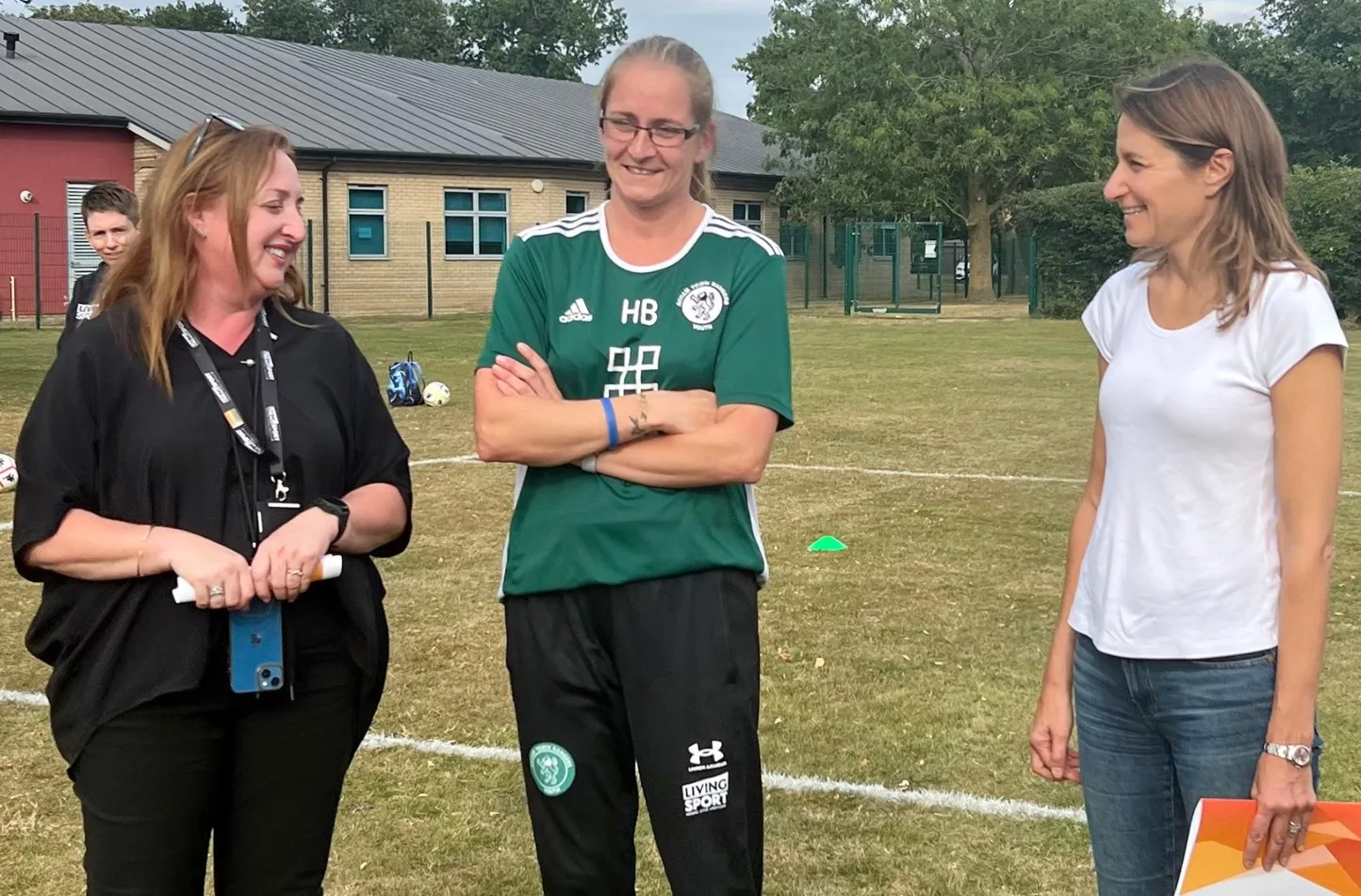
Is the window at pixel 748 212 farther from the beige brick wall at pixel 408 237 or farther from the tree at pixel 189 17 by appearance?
the tree at pixel 189 17

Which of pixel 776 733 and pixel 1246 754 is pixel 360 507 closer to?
pixel 1246 754

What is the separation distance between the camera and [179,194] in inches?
114

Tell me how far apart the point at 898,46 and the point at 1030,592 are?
37.2m

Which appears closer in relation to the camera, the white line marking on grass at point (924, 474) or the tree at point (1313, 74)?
the white line marking on grass at point (924, 474)

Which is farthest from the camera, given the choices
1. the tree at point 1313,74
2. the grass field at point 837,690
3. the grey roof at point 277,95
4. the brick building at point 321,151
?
the tree at point 1313,74

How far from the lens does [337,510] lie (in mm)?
2943

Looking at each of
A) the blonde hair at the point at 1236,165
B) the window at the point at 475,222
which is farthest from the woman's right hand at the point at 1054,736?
the window at the point at 475,222

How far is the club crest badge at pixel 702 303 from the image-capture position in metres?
3.04

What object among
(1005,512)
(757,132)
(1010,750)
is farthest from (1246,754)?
(757,132)

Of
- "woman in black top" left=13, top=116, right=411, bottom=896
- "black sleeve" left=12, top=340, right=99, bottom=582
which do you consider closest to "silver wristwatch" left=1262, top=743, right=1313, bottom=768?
"woman in black top" left=13, top=116, right=411, bottom=896

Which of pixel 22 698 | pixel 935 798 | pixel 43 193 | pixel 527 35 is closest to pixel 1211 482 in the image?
pixel 935 798

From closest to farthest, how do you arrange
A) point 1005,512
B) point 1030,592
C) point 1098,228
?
point 1030,592
point 1005,512
point 1098,228

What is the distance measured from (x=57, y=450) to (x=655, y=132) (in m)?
1.34

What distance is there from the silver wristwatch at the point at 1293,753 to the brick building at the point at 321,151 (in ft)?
97.4
